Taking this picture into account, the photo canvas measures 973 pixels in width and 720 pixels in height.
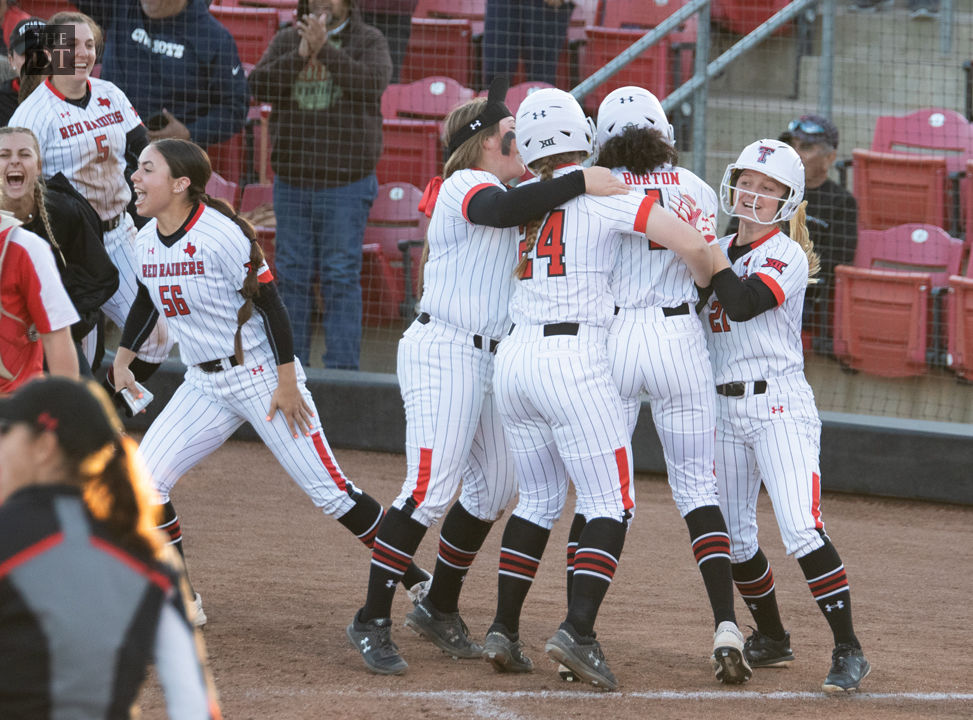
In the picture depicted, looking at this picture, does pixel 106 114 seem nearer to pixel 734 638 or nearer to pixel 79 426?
pixel 734 638

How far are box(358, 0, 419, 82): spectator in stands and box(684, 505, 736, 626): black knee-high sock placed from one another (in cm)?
551

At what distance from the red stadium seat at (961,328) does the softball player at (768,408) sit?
3.39 metres

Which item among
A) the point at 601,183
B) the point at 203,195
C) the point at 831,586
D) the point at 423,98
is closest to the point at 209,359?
the point at 203,195

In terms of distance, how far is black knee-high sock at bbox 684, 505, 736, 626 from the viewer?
404cm

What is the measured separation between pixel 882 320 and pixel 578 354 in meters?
4.37

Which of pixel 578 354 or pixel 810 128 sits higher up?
pixel 810 128

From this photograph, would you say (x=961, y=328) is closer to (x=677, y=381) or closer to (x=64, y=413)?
(x=677, y=381)

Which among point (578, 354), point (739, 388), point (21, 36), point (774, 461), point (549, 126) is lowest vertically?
point (774, 461)

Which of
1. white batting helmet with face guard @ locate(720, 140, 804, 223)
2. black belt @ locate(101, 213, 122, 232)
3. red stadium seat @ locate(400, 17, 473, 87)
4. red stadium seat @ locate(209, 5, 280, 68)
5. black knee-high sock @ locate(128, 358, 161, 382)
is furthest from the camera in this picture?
red stadium seat @ locate(209, 5, 280, 68)

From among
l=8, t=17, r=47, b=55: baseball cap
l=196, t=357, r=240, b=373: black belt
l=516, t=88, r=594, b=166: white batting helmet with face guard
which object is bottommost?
l=196, t=357, r=240, b=373: black belt

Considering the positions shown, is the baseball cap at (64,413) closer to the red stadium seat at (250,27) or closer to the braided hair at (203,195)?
the braided hair at (203,195)

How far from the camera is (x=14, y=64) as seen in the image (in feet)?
20.9

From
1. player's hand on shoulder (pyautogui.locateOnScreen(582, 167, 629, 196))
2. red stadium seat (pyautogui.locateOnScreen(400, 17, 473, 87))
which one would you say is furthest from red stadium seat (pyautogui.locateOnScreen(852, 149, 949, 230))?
player's hand on shoulder (pyautogui.locateOnScreen(582, 167, 629, 196))

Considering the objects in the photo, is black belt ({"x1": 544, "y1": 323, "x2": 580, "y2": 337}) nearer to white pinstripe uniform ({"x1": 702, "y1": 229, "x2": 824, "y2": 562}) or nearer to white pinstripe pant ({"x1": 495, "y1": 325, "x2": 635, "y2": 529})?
white pinstripe pant ({"x1": 495, "y1": 325, "x2": 635, "y2": 529})
